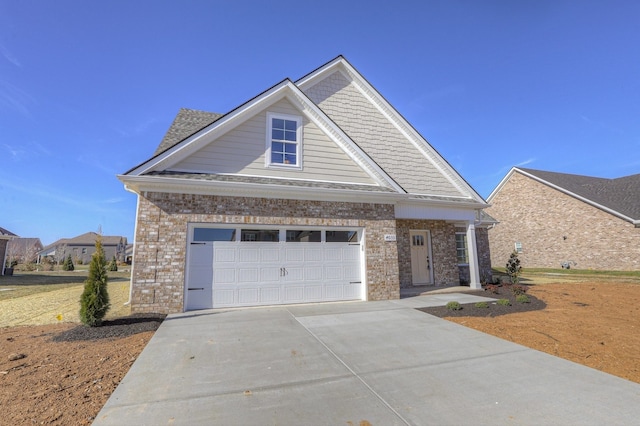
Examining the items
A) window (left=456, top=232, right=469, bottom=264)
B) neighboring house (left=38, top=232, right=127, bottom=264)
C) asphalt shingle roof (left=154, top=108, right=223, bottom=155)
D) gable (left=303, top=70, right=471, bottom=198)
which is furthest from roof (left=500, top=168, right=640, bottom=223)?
neighboring house (left=38, top=232, right=127, bottom=264)

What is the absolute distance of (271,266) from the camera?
29.6 ft

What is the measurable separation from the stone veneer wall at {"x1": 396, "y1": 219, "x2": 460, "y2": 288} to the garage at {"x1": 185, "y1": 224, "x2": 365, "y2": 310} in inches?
130

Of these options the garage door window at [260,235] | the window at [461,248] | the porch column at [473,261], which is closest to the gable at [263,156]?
the garage door window at [260,235]

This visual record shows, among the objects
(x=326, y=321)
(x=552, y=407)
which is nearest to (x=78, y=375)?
(x=326, y=321)

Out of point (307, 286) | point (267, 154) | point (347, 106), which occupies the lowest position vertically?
point (307, 286)

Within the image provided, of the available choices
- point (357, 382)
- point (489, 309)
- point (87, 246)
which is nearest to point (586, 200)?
point (489, 309)

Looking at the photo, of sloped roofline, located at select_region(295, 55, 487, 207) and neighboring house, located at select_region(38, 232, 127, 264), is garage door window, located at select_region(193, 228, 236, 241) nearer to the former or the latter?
sloped roofline, located at select_region(295, 55, 487, 207)

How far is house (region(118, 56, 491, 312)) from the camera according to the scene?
8.12 m

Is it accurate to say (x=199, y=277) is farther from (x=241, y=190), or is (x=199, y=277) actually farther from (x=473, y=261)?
(x=473, y=261)

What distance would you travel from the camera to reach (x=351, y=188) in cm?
989

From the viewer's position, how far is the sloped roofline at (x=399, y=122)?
13.4 m

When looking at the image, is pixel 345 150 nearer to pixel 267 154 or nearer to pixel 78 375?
pixel 267 154

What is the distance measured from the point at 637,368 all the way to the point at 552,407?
2379 mm

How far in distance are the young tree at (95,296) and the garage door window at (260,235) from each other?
11.2 feet
